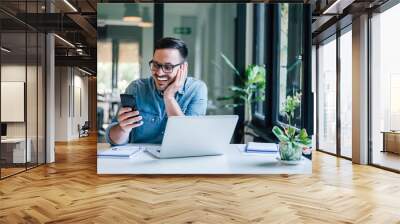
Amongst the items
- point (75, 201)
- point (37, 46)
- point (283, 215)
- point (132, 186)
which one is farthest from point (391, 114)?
point (37, 46)

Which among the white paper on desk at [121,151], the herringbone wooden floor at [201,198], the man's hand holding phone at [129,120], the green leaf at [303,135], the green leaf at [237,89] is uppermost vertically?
the green leaf at [237,89]

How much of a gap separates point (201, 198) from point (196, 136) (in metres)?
0.72

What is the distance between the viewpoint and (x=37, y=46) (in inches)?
278

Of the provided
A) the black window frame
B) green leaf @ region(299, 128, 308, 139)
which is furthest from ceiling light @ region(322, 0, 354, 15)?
green leaf @ region(299, 128, 308, 139)

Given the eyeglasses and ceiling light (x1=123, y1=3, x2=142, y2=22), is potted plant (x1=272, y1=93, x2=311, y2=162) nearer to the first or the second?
the eyeglasses

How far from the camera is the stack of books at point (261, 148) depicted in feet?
17.2

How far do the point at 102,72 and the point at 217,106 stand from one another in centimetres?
163

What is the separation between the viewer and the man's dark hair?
17.3ft

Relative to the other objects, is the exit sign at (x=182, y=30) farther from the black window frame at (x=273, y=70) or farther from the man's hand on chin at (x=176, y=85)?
Result: the black window frame at (x=273, y=70)

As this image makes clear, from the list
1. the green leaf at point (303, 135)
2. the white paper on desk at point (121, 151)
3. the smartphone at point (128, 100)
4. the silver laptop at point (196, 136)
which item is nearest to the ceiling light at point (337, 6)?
the green leaf at point (303, 135)

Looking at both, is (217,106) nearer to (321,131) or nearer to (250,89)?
(250,89)

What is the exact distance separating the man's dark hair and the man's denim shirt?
0.38 meters

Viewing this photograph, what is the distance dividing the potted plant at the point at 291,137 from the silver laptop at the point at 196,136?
0.89 metres

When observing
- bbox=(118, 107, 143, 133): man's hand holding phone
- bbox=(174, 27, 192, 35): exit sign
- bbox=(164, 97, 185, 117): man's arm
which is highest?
bbox=(174, 27, 192, 35): exit sign
